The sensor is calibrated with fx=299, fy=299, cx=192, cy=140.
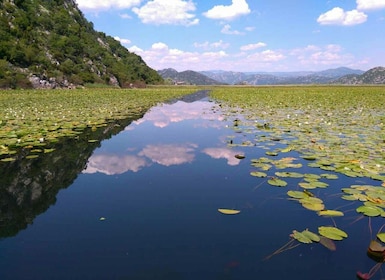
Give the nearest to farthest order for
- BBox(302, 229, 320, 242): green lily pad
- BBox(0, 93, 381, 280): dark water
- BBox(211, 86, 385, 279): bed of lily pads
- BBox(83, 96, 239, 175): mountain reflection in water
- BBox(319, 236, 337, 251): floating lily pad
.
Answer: BBox(0, 93, 381, 280): dark water
BBox(319, 236, 337, 251): floating lily pad
BBox(302, 229, 320, 242): green lily pad
BBox(211, 86, 385, 279): bed of lily pads
BBox(83, 96, 239, 175): mountain reflection in water

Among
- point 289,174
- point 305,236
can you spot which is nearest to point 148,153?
point 289,174

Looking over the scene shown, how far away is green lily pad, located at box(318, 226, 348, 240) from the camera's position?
3529 mm

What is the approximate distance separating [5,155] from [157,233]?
5.65m

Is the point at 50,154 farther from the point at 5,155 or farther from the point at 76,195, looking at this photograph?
the point at 76,195

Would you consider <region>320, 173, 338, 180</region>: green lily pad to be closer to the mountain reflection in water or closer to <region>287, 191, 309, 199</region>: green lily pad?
<region>287, 191, 309, 199</region>: green lily pad

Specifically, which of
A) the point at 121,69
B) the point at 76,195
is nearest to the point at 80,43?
the point at 121,69

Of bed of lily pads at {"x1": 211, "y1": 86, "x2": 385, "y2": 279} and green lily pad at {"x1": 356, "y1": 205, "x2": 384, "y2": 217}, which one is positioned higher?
green lily pad at {"x1": 356, "y1": 205, "x2": 384, "y2": 217}

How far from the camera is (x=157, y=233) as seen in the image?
12.2 ft

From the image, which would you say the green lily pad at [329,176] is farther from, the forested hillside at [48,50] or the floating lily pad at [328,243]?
the forested hillside at [48,50]

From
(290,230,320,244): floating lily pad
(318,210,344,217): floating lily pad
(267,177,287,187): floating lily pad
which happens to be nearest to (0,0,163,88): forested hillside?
(267,177,287,187): floating lily pad

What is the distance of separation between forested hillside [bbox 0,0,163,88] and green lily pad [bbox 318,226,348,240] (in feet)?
143

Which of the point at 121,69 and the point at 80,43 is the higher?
the point at 80,43

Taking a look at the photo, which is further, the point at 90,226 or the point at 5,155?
the point at 5,155

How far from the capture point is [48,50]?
55.9 metres
